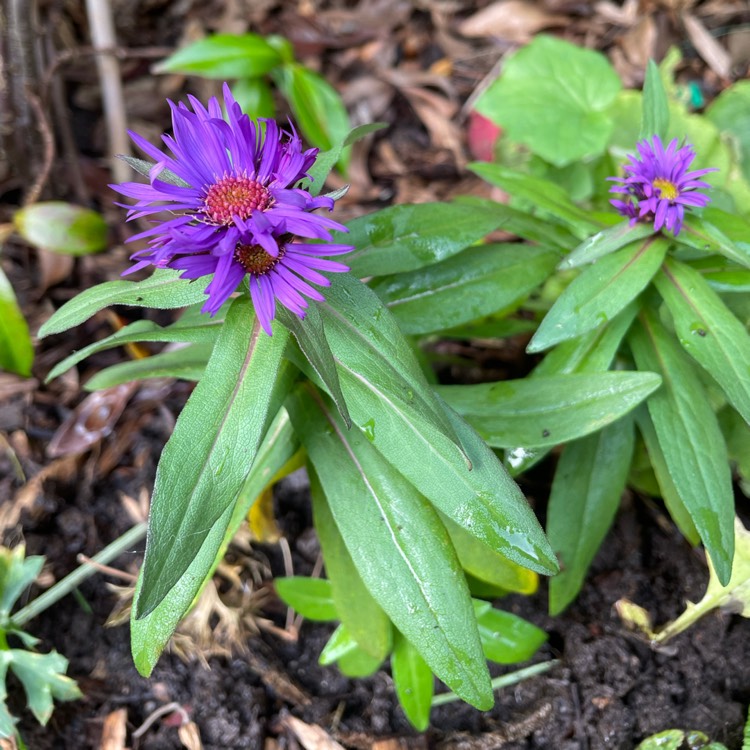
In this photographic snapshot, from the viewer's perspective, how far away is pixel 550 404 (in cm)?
153

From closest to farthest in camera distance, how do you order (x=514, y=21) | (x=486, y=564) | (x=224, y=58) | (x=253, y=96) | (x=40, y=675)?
(x=486, y=564)
(x=40, y=675)
(x=224, y=58)
(x=253, y=96)
(x=514, y=21)

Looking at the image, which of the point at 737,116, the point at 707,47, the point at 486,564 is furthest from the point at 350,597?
the point at 707,47

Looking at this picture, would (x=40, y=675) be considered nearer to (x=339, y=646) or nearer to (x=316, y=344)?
(x=339, y=646)

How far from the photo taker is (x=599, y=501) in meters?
1.69

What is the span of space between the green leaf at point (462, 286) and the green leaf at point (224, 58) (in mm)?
1330

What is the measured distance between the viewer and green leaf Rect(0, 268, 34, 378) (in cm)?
211

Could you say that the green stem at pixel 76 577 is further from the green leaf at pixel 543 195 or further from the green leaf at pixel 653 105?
the green leaf at pixel 653 105

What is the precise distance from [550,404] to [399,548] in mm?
437

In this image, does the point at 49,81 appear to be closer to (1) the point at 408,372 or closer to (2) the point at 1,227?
(2) the point at 1,227

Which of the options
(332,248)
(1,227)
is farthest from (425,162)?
(332,248)

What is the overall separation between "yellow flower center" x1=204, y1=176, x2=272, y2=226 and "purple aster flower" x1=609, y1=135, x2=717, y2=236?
74cm

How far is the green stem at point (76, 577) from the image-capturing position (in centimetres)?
185

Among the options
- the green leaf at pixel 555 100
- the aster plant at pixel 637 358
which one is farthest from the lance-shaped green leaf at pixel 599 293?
the green leaf at pixel 555 100

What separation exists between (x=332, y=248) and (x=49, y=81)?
6.19 ft
